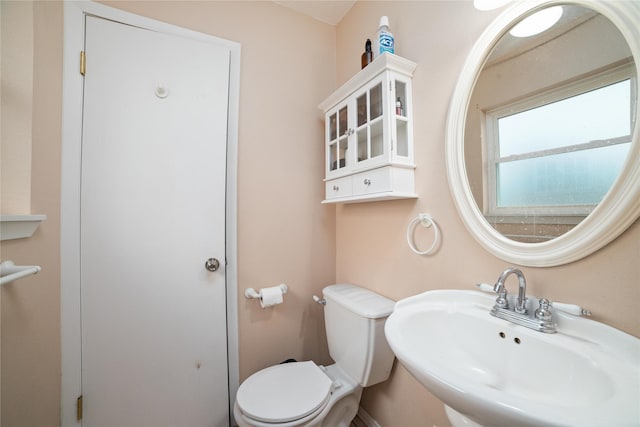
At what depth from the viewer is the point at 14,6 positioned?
883 mm

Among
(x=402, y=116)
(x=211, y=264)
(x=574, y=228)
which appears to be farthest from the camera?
(x=211, y=264)

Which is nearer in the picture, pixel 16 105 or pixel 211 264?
pixel 16 105

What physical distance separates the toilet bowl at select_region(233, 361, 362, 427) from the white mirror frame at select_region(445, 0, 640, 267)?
2.94ft

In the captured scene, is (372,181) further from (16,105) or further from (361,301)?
(16,105)

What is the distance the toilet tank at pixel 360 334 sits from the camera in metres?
1.06

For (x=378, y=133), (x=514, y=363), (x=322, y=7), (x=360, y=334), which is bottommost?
(x=360, y=334)

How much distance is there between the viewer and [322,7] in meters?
1.54

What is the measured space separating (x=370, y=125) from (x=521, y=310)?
2.90ft

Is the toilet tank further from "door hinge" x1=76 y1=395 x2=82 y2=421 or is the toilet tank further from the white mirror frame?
"door hinge" x1=76 y1=395 x2=82 y2=421

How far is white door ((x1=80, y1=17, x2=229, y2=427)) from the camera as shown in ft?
3.60

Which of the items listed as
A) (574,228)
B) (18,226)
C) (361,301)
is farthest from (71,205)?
(574,228)

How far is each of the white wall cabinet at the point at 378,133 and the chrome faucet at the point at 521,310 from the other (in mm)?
468

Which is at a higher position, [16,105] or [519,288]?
[16,105]

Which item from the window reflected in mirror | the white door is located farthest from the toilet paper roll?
the window reflected in mirror
